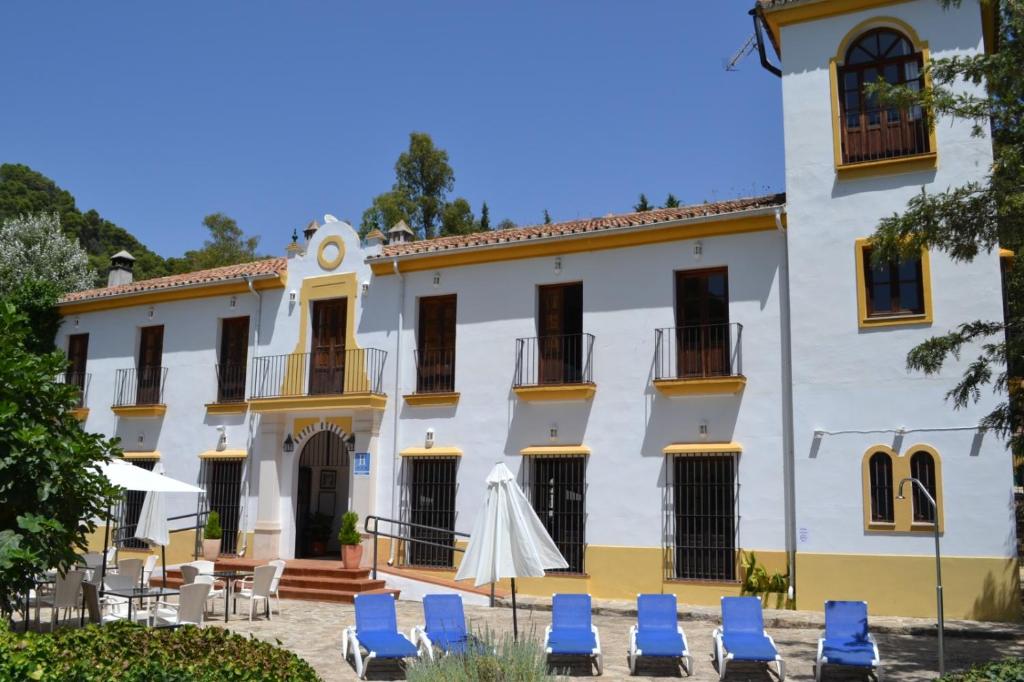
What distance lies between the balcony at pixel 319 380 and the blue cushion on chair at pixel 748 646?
9549 mm

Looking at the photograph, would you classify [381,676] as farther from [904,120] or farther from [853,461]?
[904,120]

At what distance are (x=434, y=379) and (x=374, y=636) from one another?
8.11 meters

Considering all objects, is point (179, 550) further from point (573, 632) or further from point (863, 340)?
point (863, 340)

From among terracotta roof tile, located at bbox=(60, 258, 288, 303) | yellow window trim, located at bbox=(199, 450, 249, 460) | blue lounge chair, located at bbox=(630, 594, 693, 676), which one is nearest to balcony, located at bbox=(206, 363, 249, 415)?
yellow window trim, located at bbox=(199, 450, 249, 460)

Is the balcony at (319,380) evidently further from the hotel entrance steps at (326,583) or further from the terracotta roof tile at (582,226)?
the hotel entrance steps at (326,583)

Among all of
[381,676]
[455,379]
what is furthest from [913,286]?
[381,676]

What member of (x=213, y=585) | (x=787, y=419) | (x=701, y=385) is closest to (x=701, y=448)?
(x=701, y=385)

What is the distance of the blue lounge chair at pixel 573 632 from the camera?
10789 millimetres

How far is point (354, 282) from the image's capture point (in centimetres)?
1980

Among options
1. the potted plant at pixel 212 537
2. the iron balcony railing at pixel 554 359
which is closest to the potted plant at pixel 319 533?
the potted plant at pixel 212 537

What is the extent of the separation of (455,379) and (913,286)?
8.36 meters

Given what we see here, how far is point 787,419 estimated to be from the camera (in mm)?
15273

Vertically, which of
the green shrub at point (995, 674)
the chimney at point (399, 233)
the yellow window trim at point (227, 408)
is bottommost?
the green shrub at point (995, 674)

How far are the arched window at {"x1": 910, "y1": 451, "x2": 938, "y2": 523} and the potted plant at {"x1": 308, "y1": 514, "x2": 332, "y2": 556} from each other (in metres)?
12.3
